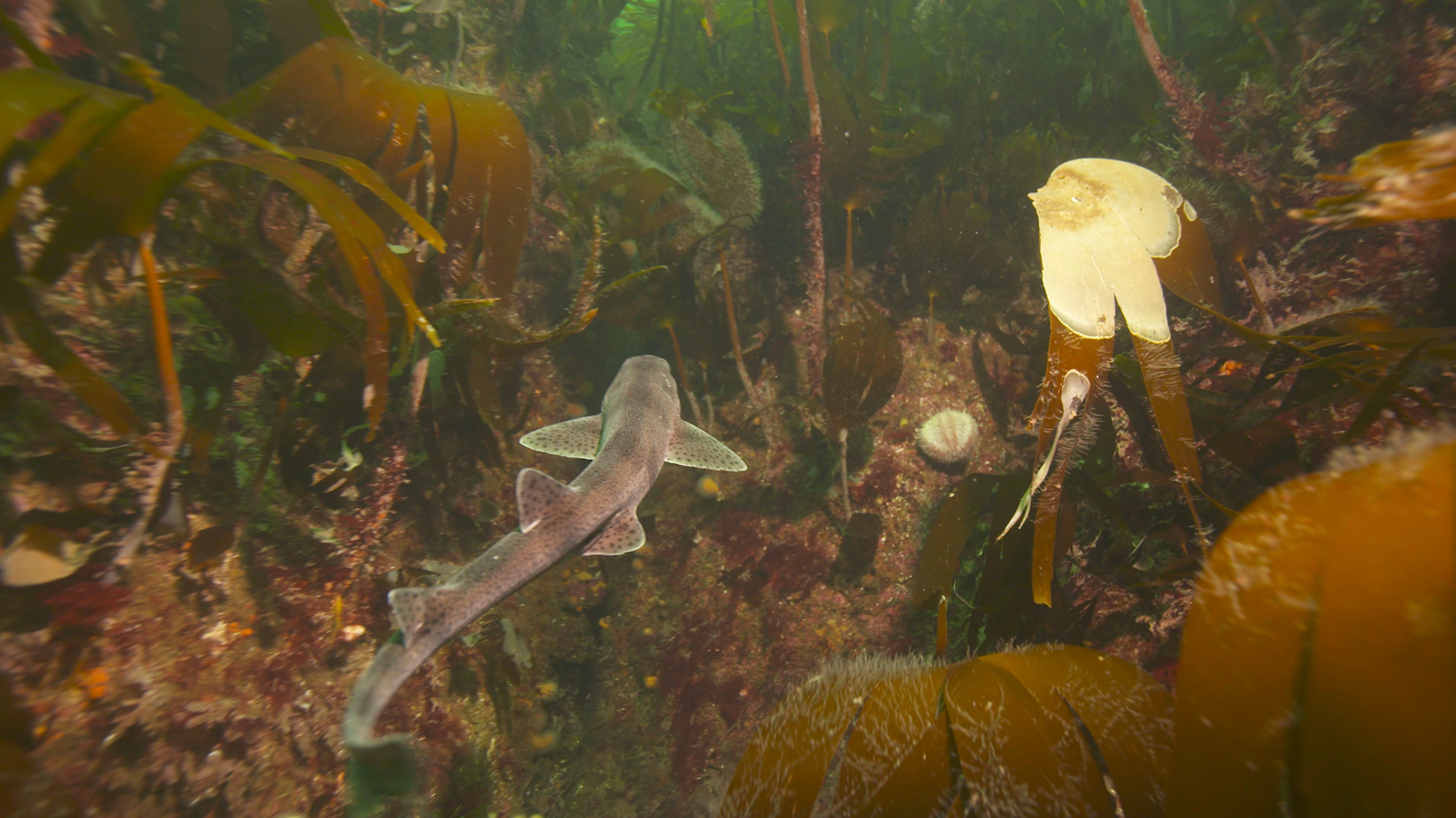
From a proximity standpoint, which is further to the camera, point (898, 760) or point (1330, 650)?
point (898, 760)

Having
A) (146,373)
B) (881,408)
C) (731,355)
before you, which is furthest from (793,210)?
(146,373)

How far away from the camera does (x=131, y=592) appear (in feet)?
6.41

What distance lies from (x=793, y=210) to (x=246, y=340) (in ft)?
14.0

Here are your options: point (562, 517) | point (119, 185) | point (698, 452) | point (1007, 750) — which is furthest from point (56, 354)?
point (1007, 750)

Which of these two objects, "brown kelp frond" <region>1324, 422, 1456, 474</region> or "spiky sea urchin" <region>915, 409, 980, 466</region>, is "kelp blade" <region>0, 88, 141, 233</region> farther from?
"spiky sea urchin" <region>915, 409, 980, 466</region>

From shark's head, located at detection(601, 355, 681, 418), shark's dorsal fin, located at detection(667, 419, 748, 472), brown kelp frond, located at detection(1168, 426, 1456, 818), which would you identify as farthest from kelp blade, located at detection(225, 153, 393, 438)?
brown kelp frond, located at detection(1168, 426, 1456, 818)

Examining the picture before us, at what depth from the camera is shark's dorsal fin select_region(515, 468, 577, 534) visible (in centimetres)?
223

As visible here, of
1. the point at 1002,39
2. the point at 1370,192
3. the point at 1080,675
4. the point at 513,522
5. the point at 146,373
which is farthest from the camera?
the point at 1002,39

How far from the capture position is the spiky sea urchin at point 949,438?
11.6ft

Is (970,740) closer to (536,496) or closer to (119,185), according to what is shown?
(536,496)

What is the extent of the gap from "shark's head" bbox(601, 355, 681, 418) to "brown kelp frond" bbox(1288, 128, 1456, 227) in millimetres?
3053

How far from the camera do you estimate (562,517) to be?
231 cm

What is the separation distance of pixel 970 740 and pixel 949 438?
2518mm

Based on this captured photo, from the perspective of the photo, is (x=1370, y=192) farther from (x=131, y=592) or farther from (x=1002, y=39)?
(x=1002, y=39)
